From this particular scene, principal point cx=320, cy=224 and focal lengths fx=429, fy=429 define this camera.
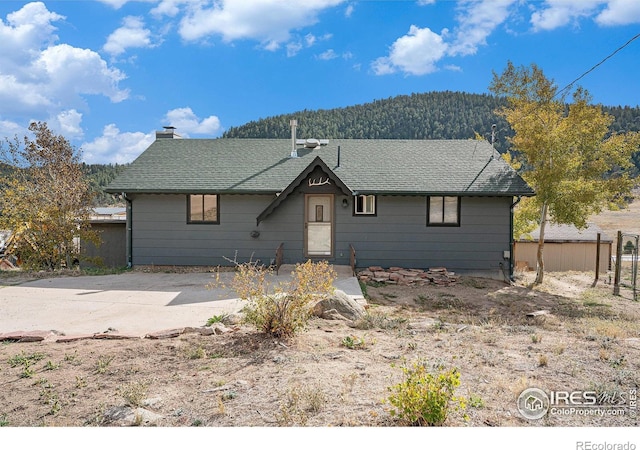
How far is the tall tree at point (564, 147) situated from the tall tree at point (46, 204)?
14.7 metres

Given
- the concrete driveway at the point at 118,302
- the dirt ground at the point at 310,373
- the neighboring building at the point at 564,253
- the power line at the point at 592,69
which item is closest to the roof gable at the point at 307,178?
the concrete driveway at the point at 118,302

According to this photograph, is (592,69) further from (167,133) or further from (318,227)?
(167,133)

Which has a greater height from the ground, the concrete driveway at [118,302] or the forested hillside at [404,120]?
the forested hillside at [404,120]

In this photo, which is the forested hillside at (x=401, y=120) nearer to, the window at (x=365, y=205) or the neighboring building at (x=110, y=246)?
the neighboring building at (x=110, y=246)

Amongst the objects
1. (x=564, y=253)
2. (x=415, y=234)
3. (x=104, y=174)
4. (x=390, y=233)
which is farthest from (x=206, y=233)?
(x=104, y=174)

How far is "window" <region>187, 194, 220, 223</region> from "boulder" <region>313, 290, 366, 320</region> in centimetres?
700

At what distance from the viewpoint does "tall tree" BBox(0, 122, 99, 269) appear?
13969 mm

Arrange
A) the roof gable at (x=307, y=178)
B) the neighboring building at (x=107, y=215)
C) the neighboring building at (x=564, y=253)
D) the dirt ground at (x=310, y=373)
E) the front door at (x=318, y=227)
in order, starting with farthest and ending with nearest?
1. the neighboring building at (x=564, y=253)
2. the neighboring building at (x=107, y=215)
3. the front door at (x=318, y=227)
4. the roof gable at (x=307, y=178)
5. the dirt ground at (x=310, y=373)

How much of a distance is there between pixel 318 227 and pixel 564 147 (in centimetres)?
788

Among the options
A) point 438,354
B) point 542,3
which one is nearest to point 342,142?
point 542,3

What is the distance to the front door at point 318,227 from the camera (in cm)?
1355

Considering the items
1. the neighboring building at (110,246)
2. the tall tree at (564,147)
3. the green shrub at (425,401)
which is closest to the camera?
the green shrub at (425,401)
